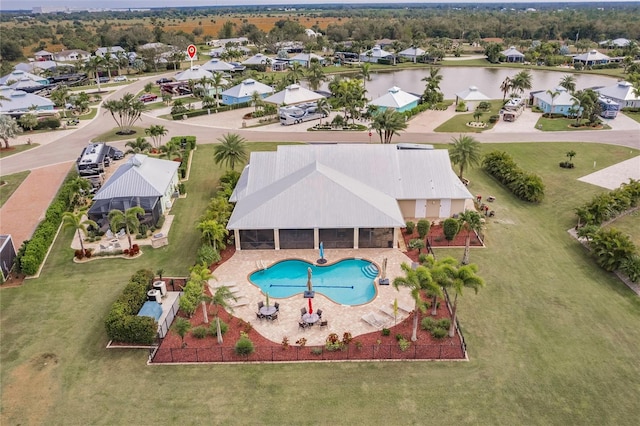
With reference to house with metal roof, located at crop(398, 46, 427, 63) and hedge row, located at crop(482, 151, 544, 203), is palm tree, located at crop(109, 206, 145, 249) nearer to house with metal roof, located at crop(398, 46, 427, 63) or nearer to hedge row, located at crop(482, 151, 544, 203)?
hedge row, located at crop(482, 151, 544, 203)

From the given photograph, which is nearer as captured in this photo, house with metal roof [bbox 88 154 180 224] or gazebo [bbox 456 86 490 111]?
house with metal roof [bbox 88 154 180 224]

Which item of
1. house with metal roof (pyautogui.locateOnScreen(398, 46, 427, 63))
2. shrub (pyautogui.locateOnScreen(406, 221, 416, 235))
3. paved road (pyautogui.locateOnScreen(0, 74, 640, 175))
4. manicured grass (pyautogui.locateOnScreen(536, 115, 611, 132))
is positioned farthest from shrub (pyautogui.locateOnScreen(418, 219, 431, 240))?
house with metal roof (pyautogui.locateOnScreen(398, 46, 427, 63))

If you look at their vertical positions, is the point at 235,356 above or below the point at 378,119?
below

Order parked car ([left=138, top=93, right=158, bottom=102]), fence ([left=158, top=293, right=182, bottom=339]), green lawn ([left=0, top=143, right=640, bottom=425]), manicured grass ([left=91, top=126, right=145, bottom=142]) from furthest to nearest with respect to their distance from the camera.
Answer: parked car ([left=138, top=93, right=158, bottom=102])
manicured grass ([left=91, top=126, right=145, bottom=142])
fence ([left=158, top=293, right=182, bottom=339])
green lawn ([left=0, top=143, right=640, bottom=425])

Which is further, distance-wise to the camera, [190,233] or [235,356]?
[190,233]

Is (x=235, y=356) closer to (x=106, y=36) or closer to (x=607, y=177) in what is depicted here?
(x=607, y=177)

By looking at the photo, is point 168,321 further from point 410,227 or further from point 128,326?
point 410,227

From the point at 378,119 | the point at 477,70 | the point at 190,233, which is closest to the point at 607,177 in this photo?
the point at 378,119
